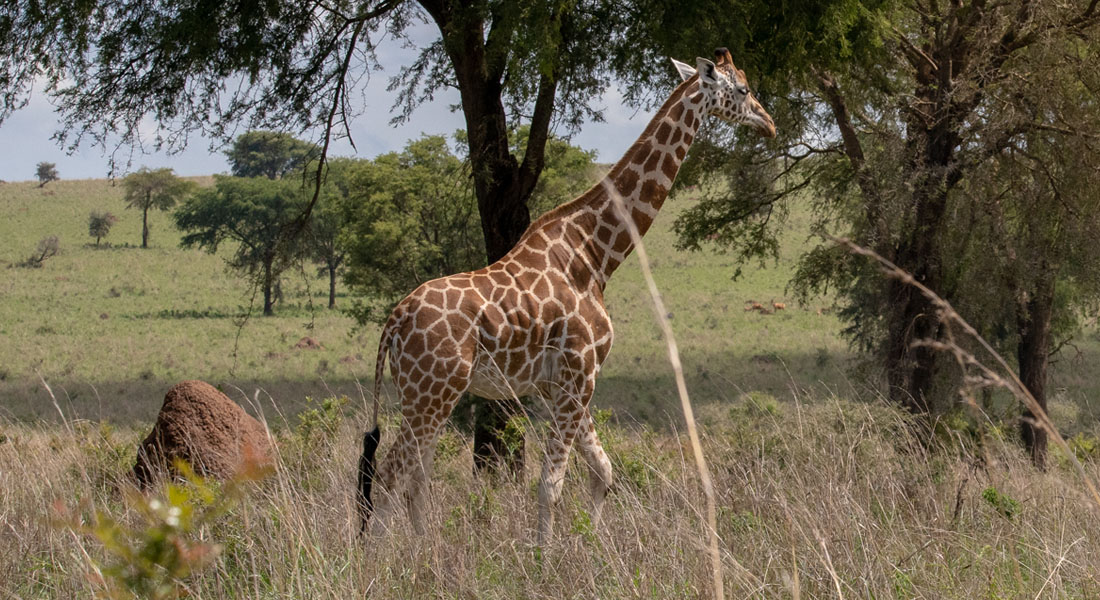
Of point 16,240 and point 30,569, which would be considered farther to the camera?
point 16,240

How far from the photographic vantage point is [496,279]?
6047 millimetres

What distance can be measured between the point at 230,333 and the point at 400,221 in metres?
21.3

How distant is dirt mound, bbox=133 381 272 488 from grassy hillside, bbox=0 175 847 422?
14.1 metres

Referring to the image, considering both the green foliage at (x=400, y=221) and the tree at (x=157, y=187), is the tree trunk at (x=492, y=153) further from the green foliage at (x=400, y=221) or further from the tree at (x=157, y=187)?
the tree at (x=157, y=187)

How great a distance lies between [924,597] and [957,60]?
12867mm

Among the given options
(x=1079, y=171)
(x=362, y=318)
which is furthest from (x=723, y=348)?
(x=1079, y=171)

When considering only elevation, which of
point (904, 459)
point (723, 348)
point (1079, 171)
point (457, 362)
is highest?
point (1079, 171)

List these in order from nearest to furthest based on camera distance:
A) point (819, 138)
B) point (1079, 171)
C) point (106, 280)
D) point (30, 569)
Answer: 1. point (30, 569)
2. point (1079, 171)
3. point (819, 138)
4. point (106, 280)

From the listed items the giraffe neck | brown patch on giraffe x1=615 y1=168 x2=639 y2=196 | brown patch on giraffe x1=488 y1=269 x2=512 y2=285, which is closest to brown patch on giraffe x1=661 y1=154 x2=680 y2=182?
the giraffe neck

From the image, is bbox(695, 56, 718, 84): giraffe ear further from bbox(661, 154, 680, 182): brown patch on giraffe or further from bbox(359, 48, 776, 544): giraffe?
bbox(661, 154, 680, 182): brown patch on giraffe

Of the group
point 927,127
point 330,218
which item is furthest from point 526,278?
point 330,218

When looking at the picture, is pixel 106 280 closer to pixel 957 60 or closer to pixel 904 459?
pixel 957 60

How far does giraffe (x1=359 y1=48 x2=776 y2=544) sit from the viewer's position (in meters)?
5.82

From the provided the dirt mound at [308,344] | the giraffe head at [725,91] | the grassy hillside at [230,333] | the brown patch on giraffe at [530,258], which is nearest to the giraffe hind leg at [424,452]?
the brown patch on giraffe at [530,258]
